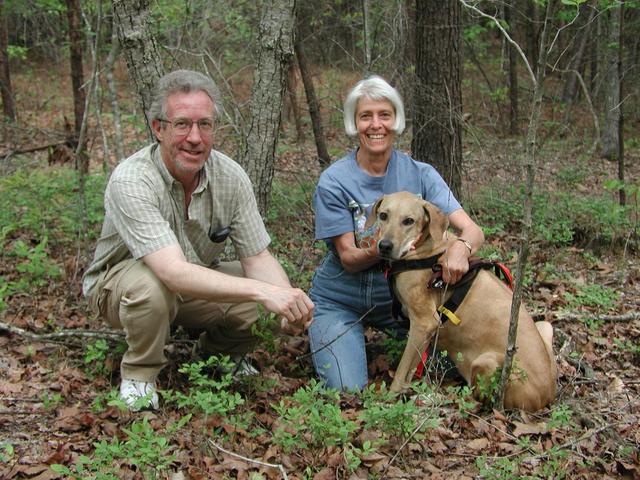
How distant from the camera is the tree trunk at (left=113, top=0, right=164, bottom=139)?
15.6 ft

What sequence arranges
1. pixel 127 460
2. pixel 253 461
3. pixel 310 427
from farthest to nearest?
pixel 310 427 → pixel 253 461 → pixel 127 460

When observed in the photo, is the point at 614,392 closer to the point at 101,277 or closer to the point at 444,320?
the point at 444,320

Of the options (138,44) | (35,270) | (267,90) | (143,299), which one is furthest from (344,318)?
(35,270)

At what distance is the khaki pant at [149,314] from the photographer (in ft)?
12.1

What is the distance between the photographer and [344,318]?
4.57m

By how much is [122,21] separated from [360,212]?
7.72ft

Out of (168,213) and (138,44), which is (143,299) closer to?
(168,213)

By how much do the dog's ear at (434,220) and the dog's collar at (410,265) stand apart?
182 mm

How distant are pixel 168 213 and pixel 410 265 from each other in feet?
5.57

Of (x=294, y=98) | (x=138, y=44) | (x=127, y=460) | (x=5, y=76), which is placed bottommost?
(x=127, y=460)

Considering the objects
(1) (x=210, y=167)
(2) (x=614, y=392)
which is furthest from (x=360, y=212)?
(2) (x=614, y=392)

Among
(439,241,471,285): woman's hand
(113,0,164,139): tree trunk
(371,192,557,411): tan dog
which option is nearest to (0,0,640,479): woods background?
(113,0,164,139): tree trunk

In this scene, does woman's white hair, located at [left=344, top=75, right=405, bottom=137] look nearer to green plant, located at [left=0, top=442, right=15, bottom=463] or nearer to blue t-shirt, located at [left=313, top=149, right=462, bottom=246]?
blue t-shirt, located at [left=313, top=149, right=462, bottom=246]

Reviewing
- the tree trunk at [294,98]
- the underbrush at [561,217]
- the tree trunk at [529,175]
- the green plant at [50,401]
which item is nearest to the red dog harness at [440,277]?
the tree trunk at [529,175]
